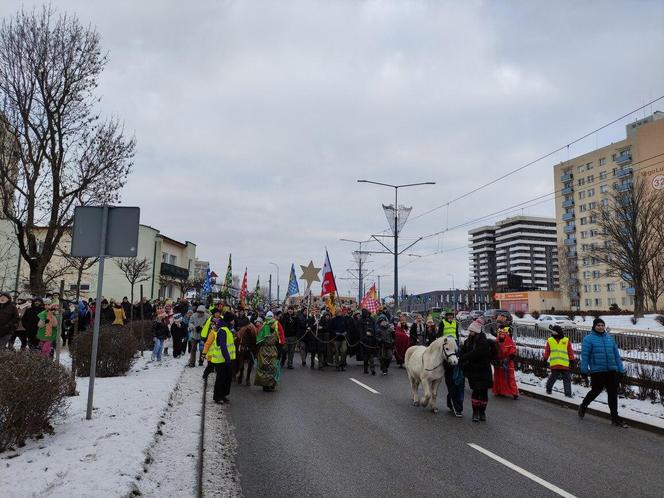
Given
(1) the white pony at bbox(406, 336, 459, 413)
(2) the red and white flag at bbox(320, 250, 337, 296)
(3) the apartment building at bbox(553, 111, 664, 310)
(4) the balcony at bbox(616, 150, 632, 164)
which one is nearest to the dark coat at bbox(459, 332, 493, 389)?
(1) the white pony at bbox(406, 336, 459, 413)

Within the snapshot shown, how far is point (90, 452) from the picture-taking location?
18.1 feet

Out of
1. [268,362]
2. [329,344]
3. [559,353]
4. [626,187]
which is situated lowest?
[268,362]

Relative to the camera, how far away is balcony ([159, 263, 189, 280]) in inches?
2180

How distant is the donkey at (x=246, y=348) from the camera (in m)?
13.1

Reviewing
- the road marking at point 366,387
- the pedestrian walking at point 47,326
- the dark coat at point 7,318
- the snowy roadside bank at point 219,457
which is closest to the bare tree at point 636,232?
the road marking at point 366,387

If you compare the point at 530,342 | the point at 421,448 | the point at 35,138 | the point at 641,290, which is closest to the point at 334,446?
the point at 421,448

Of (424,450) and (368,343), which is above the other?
(368,343)

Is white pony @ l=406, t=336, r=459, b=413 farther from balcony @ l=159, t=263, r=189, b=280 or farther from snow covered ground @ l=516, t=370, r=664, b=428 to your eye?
balcony @ l=159, t=263, r=189, b=280

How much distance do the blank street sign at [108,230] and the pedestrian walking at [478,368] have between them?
5.89 meters

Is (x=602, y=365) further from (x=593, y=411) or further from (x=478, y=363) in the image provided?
(x=478, y=363)

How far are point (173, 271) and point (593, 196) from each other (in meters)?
77.0

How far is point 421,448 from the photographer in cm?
689

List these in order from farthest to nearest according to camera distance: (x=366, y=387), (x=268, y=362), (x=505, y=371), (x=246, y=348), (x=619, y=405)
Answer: (x=246, y=348) < (x=366, y=387) < (x=505, y=371) < (x=268, y=362) < (x=619, y=405)

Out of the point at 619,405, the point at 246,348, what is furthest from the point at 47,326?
the point at 619,405
